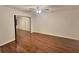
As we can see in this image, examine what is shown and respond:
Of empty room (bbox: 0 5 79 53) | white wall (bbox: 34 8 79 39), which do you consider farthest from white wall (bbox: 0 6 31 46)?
white wall (bbox: 34 8 79 39)

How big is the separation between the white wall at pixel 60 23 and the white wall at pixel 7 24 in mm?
257

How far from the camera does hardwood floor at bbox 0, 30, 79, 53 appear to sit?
1.53 metres

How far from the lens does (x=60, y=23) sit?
1566 mm

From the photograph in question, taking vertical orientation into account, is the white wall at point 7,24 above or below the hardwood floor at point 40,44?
above

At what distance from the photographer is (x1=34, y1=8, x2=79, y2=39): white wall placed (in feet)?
4.89

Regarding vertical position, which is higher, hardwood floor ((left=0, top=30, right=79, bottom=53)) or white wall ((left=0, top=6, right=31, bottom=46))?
white wall ((left=0, top=6, right=31, bottom=46))

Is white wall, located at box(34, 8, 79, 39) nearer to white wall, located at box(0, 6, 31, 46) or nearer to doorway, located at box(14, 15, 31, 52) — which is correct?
doorway, located at box(14, 15, 31, 52)

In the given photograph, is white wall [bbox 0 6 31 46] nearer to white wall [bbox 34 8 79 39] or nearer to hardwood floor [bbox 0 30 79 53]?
hardwood floor [bbox 0 30 79 53]

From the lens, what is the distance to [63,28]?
156 cm

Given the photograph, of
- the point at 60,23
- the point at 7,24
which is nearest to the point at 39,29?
the point at 60,23

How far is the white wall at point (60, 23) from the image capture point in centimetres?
149

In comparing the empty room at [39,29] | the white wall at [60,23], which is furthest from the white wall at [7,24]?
the white wall at [60,23]

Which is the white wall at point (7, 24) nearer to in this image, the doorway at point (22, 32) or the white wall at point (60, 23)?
the doorway at point (22, 32)
